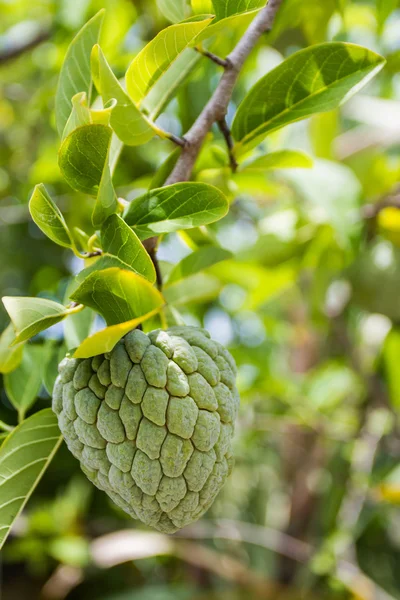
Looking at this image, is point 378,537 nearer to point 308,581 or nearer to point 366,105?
point 308,581

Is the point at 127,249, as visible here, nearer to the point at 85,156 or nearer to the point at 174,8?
the point at 85,156

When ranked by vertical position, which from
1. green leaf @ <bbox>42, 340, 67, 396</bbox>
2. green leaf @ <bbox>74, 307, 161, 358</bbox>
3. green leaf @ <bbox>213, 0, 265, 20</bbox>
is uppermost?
green leaf @ <bbox>213, 0, 265, 20</bbox>

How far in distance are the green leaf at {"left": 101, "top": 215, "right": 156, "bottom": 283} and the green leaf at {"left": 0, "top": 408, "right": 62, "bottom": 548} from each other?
23 cm

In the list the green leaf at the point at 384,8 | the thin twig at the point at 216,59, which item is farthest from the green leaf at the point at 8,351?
the green leaf at the point at 384,8

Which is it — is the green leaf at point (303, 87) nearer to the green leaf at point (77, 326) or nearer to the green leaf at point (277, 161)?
the green leaf at point (277, 161)

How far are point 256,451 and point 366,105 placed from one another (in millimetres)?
2661

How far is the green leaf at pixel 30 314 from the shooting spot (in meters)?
0.61

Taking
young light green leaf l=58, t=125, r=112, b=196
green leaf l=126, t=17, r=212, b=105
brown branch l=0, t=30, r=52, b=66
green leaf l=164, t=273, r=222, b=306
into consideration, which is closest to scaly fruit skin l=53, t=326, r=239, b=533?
young light green leaf l=58, t=125, r=112, b=196

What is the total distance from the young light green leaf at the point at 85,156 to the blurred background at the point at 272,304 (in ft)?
0.96

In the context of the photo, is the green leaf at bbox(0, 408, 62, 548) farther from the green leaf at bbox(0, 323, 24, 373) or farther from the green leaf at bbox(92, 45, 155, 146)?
the green leaf at bbox(92, 45, 155, 146)

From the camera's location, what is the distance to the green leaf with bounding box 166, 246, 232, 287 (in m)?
0.90

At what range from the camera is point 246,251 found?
166 cm

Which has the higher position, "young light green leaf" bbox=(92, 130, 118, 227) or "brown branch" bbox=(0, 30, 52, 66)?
"young light green leaf" bbox=(92, 130, 118, 227)

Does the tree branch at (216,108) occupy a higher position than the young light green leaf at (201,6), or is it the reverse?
the young light green leaf at (201,6)
